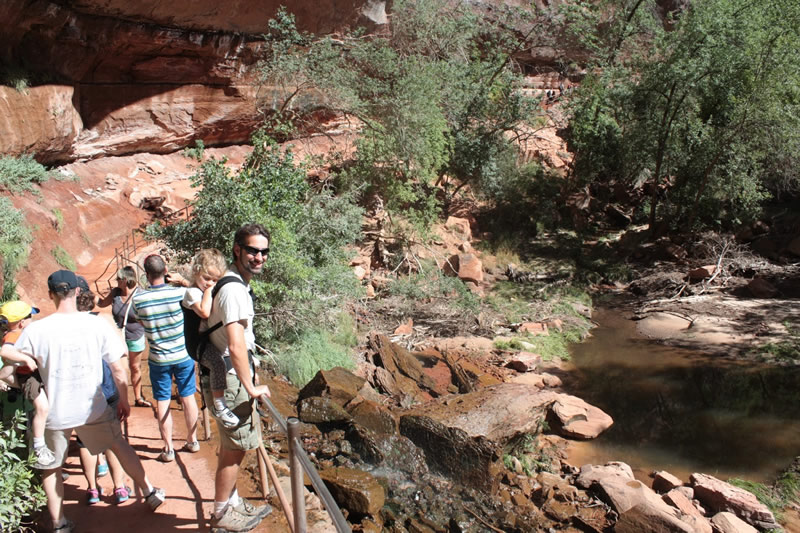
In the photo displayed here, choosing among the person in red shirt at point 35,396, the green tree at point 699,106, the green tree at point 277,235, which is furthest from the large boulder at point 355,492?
the green tree at point 699,106

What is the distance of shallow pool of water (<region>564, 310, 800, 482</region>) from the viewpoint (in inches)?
339

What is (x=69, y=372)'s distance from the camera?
3.49 m

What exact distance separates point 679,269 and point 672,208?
3.00m

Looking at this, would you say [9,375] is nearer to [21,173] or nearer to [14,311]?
[14,311]

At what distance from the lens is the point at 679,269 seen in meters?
17.1

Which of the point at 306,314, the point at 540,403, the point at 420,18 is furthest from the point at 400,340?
the point at 420,18

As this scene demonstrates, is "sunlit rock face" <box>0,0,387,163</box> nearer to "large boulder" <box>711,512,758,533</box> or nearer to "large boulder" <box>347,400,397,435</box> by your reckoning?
"large boulder" <box>347,400,397,435</box>

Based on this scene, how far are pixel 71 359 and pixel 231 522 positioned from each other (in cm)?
143

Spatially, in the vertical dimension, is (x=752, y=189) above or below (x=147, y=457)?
above

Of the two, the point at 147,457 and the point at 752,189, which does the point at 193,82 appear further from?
the point at 752,189

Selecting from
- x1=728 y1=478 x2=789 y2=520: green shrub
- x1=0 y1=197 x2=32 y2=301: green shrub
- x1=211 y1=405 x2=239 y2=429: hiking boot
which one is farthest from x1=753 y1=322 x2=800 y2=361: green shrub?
x1=0 y1=197 x2=32 y2=301: green shrub

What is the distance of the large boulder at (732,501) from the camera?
22.4 ft

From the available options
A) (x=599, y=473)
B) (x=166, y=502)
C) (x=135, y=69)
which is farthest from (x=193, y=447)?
(x=135, y=69)

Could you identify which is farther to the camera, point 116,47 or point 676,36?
point 676,36
